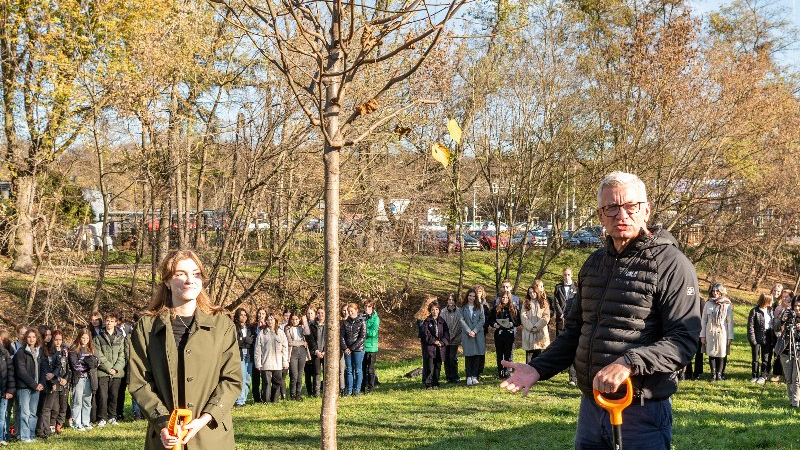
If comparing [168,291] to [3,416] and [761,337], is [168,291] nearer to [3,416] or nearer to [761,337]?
[3,416]

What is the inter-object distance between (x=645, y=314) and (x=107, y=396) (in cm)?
1291

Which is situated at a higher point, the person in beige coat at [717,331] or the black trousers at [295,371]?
the person in beige coat at [717,331]

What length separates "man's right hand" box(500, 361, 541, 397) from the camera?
4.20m

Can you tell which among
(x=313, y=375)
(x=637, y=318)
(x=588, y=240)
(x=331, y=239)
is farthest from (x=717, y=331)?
(x=588, y=240)

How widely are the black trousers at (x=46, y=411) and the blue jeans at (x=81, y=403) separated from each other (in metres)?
0.48

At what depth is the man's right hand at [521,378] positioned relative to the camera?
165 inches

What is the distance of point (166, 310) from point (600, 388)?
8.22 ft

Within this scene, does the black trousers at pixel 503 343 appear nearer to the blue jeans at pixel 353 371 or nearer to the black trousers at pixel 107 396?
the blue jeans at pixel 353 371

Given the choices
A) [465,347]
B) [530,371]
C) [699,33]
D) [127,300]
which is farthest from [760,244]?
[530,371]

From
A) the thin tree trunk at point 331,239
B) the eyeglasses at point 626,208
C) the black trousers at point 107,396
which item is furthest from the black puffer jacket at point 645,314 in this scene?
the black trousers at point 107,396

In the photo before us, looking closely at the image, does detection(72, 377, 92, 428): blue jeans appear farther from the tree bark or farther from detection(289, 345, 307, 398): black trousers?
the tree bark

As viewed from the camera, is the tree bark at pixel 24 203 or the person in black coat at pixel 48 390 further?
the tree bark at pixel 24 203

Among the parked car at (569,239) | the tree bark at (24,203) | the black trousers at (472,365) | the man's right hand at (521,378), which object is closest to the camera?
the man's right hand at (521,378)

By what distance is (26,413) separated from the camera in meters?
13.4
